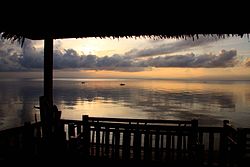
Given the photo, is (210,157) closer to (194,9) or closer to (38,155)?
(194,9)

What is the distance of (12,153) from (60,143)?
1.20 m

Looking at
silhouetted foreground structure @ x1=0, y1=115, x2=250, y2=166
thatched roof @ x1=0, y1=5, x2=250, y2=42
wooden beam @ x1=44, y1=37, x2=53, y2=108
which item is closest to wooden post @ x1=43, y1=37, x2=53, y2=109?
wooden beam @ x1=44, y1=37, x2=53, y2=108

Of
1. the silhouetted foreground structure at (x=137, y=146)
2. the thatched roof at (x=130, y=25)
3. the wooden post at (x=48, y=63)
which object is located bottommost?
the silhouetted foreground structure at (x=137, y=146)

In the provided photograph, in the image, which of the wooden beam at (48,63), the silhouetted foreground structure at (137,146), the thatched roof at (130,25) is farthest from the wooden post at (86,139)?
the thatched roof at (130,25)

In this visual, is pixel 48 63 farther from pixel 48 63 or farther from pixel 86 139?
pixel 86 139

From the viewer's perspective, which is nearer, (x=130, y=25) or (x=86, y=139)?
(x=130, y=25)

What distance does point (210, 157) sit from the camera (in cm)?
642

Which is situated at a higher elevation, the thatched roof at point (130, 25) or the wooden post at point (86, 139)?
the thatched roof at point (130, 25)

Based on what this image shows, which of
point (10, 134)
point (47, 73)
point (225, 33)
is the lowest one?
point (10, 134)

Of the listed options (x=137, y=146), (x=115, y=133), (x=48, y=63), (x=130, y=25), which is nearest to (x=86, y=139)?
(x=115, y=133)

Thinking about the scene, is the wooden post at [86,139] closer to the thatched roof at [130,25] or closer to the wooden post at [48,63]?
the wooden post at [48,63]

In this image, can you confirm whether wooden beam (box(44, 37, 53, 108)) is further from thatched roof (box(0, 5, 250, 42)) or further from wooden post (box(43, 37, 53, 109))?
thatched roof (box(0, 5, 250, 42))

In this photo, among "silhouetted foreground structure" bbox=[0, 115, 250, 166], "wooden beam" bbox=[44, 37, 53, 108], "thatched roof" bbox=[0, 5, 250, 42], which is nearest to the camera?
"thatched roof" bbox=[0, 5, 250, 42]

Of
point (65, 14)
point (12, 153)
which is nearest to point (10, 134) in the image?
point (12, 153)
